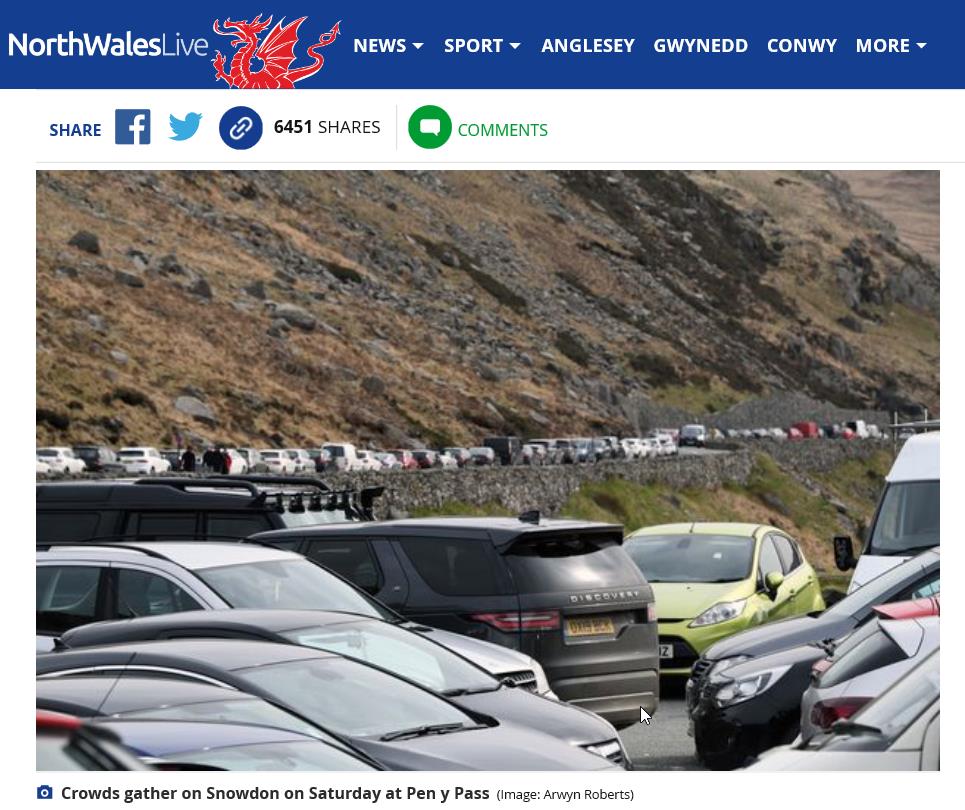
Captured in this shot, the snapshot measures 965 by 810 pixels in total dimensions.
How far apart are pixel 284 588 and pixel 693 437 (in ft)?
297

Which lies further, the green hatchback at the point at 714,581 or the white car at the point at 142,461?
the white car at the point at 142,461

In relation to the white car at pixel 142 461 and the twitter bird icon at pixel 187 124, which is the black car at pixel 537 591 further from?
the white car at pixel 142 461

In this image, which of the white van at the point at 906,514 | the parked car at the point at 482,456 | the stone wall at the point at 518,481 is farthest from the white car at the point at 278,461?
the white van at the point at 906,514

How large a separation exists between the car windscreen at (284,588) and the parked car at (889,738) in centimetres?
458

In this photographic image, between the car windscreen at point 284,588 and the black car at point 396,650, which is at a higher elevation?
the car windscreen at point 284,588

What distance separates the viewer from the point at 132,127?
8336 millimetres

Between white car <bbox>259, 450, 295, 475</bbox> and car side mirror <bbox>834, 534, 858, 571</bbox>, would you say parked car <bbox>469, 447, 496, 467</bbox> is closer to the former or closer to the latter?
white car <bbox>259, 450, 295, 475</bbox>

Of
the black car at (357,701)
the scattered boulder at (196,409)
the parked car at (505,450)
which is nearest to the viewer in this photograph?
the black car at (357,701)

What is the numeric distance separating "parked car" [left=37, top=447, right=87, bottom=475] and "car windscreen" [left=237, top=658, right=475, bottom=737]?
42149mm

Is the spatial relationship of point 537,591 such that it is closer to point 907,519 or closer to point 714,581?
point 714,581

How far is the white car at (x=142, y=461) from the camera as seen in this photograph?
52.7 meters

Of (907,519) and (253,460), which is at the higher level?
(253,460)

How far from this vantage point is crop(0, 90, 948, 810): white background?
284 inches

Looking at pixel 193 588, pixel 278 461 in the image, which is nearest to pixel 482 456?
pixel 278 461
